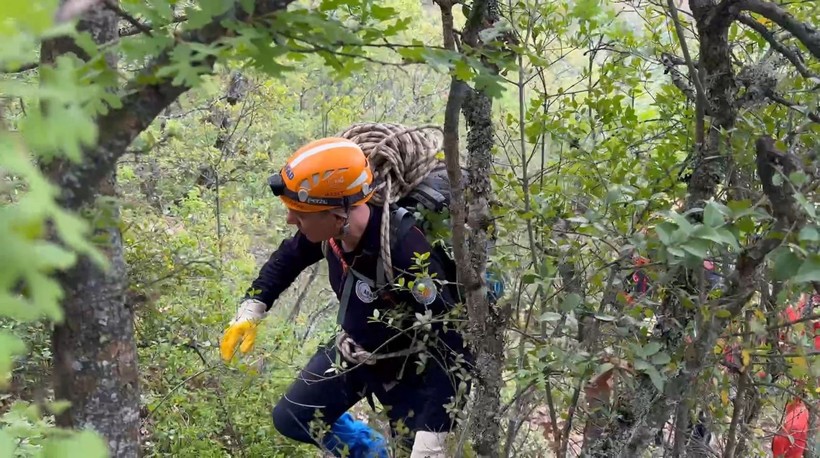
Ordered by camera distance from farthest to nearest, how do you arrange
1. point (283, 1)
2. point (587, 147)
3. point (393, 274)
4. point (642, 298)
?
point (393, 274) → point (587, 147) → point (642, 298) → point (283, 1)

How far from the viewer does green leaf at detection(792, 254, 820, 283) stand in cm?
116

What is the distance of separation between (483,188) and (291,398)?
6.59ft

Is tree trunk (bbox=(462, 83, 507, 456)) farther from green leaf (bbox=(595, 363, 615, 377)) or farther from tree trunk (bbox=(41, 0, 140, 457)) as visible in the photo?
tree trunk (bbox=(41, 0, 140, 457))

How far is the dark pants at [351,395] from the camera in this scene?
3199 mm

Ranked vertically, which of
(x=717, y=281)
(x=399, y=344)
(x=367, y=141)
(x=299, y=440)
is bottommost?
(x=299, y=440)

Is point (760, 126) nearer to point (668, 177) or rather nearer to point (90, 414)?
point (668, 177)

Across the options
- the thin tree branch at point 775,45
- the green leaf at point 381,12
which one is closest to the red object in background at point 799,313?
the thin tree branch at point 775,45

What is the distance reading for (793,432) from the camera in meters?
2.55

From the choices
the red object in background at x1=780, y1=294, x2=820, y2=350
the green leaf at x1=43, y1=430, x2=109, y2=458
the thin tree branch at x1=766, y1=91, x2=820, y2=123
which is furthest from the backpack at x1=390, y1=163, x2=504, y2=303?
the green leaf at x1=43, y1=430, x2=109, y2=458

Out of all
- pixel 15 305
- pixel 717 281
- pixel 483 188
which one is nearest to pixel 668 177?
pixel 717 281

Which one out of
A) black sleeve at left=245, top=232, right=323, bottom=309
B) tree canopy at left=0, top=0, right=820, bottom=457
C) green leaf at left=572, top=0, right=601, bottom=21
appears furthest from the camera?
black sleeve at left=245, top=232, right=323, bottom=309

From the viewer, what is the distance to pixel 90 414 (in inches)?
63.3

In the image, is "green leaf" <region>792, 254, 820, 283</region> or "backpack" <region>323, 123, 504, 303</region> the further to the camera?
"backpack" <region>323, 123, 504, 303</region>

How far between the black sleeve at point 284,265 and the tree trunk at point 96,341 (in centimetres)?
209
